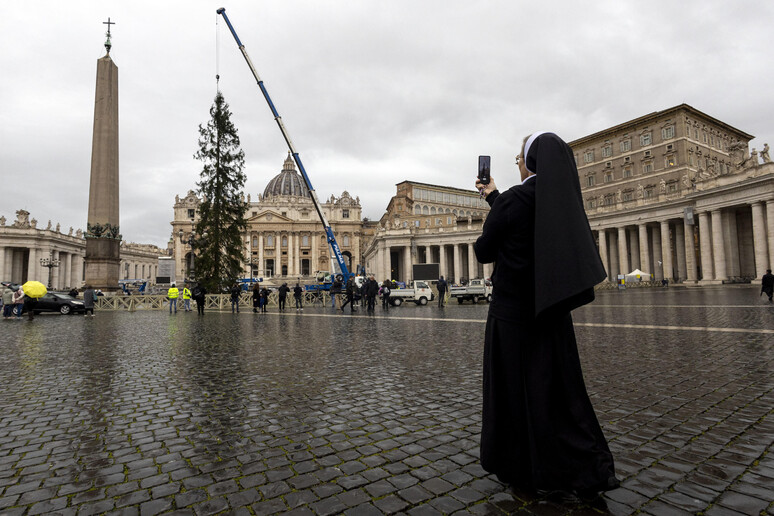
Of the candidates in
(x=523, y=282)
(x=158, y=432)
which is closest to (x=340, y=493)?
(x=523, y=282)

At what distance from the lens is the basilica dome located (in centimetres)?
10994

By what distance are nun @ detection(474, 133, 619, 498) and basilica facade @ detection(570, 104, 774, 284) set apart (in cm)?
3789

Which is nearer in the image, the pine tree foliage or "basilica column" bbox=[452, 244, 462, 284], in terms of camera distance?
the pine tree foliage

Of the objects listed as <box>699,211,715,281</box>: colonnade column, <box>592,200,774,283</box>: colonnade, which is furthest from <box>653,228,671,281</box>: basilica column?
<box>699,211,715,281</box>: colonnade column

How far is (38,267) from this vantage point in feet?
205

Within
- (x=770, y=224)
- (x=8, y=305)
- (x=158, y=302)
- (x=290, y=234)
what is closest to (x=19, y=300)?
(x=8, y=305)

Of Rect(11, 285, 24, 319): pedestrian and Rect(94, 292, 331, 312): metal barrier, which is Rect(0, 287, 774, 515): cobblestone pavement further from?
Rect(94, 292, 331, 312): metal barrier

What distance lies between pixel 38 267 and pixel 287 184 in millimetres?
57860

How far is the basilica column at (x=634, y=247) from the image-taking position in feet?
157

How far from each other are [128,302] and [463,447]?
2754cm

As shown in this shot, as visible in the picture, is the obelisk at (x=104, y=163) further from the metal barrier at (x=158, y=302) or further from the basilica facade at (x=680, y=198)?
the basilica facade at (x=680, y=198)

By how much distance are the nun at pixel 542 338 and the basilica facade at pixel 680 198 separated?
37.9 metres

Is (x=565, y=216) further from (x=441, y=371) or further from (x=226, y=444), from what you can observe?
(x=441, y=371)

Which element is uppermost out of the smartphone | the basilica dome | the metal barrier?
the basilica dome
